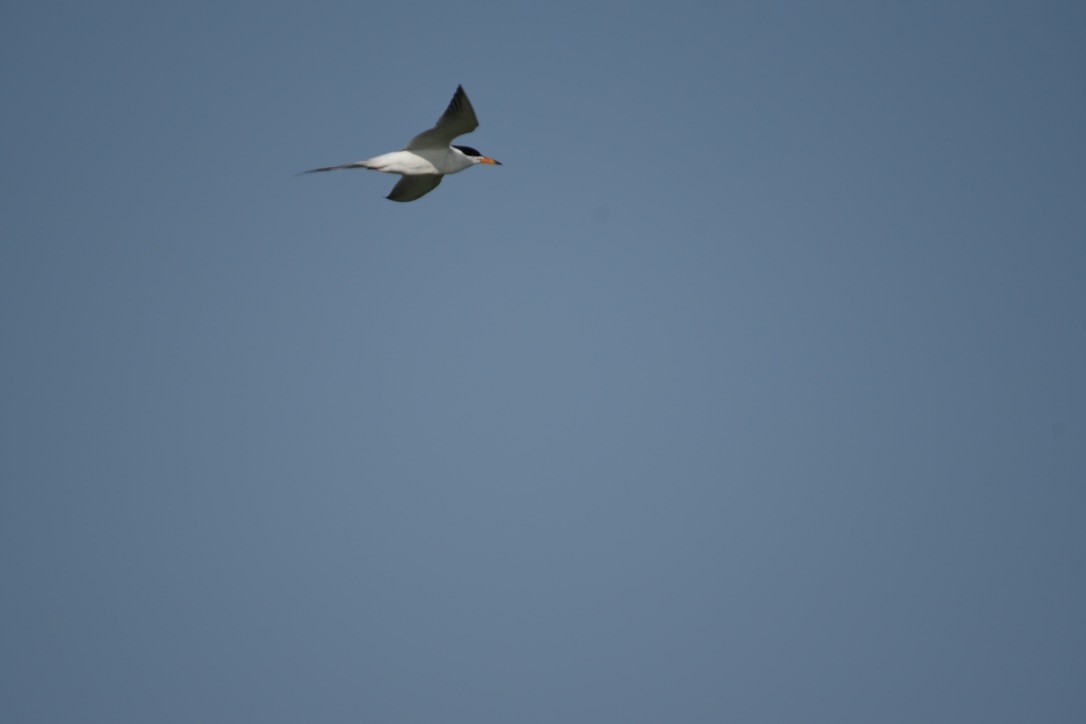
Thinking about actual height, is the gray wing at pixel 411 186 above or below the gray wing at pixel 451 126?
below

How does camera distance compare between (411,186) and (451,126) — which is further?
(411,186)

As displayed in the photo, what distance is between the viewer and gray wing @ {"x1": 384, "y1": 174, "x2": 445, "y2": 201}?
25.9 metres

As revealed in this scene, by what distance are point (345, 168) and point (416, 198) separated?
3.93 meters

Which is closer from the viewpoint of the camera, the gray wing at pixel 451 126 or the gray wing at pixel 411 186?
the gray wing at pixel 451 126

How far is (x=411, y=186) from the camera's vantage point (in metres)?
26.0

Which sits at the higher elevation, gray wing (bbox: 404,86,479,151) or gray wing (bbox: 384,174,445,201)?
gray wing (bbox: 404,86,479,151)

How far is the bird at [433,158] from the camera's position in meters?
23.8

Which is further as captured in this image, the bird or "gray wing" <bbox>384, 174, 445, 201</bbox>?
"gray wing" <bbox>384, 174, 445, 201</bbox>

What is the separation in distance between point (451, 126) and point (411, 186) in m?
2.33

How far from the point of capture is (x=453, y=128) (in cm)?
2442

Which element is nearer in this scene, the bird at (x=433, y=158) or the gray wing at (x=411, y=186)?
the bird at (x=433, y=158)

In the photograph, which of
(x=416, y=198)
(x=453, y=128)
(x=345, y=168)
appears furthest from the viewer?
(x=416, y=198)

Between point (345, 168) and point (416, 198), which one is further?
point (416, 198)

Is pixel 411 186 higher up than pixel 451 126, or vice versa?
pixel 451 126
